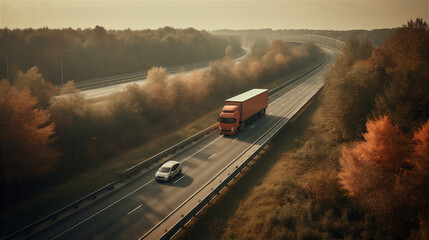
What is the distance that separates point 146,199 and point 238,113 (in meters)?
18.8

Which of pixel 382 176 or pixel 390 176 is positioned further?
pixel 390 176

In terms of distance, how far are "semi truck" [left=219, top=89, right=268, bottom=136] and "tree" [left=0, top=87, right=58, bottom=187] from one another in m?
21.0

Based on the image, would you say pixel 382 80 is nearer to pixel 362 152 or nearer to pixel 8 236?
pixel 362 152

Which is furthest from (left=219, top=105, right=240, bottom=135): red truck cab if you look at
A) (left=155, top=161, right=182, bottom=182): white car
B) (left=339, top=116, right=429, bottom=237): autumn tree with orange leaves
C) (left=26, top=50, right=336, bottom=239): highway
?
(left=339, top=116, right=429, bottom=237): autumn tree with orange leaves

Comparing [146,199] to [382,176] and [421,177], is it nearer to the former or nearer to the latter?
[382,176]

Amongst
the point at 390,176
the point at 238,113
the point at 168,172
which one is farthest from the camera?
the point at 238,113

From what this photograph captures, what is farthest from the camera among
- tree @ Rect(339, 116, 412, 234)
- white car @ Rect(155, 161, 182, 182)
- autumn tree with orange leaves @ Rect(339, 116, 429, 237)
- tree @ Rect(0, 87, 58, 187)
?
white car @ Rect(155, 161, 182, 182)

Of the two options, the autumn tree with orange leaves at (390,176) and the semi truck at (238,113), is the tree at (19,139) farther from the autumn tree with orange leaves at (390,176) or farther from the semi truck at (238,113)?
the autumn tree with orange leaves at (390,176)

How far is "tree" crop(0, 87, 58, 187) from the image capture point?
23078 mm

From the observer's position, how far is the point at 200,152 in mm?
32562

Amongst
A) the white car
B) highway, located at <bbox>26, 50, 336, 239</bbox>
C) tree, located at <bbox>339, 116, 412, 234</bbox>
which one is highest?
tree, located at <bbox>339, 116, 412, 234</bbox>

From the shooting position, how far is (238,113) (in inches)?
1470

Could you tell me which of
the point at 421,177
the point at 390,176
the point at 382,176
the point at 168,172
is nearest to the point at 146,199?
the point at 168,172

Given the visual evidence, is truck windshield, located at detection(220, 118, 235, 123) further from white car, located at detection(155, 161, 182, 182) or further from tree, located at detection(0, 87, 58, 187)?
tree, located at detection(0, 87, 58, 187)
